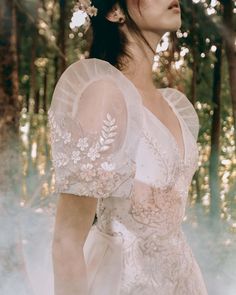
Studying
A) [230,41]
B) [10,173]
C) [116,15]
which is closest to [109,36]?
[116,15]

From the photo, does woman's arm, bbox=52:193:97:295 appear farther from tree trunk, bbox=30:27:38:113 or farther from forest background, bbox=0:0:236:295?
tree trunk, bbox=30:27:38:113

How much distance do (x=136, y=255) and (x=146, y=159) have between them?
0.35ft

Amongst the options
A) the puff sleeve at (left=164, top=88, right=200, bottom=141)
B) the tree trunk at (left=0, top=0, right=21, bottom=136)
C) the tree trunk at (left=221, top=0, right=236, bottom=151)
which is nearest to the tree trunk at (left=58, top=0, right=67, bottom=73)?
the tree trunk at (left=0, top=0, right=21, bottom=136)

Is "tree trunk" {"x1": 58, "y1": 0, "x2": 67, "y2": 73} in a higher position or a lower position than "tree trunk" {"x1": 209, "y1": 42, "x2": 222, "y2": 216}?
higher

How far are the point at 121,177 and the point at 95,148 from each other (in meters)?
0.04

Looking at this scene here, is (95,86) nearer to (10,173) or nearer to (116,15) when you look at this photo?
(116,15)

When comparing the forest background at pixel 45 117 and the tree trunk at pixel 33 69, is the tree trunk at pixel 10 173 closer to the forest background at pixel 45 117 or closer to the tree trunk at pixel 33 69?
the forest background at pixel 45 117

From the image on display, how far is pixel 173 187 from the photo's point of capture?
72cm

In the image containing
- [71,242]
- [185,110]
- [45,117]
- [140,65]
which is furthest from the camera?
[45,117]

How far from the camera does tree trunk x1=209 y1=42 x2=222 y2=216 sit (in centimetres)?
240

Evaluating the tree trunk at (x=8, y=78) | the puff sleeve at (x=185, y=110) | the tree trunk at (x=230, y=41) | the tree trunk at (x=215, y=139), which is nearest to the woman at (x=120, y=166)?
the puff sleeve at (x=185, y=110)

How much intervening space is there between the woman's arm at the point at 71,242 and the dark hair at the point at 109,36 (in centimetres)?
20

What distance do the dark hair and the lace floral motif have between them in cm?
14

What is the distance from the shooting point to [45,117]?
2.48m
